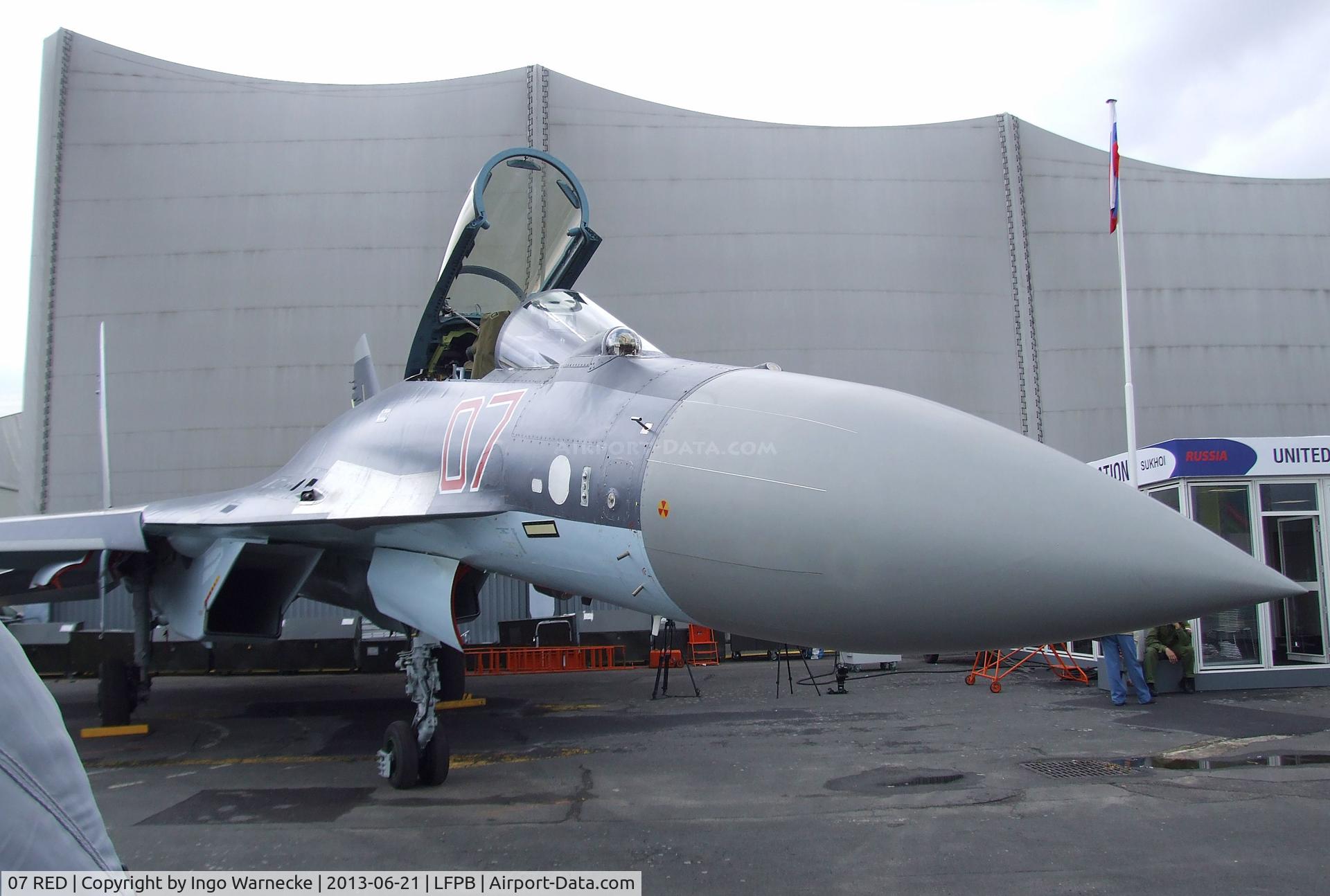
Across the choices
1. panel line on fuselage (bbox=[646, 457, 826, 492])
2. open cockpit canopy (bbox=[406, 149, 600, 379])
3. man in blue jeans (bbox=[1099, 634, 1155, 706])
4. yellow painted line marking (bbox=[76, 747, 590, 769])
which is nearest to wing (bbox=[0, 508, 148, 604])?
yellow painted line marking (bbox=[76, 747, 590, 769])

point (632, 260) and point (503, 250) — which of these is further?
point (632, 260)

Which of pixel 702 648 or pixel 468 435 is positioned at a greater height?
pixel 468 435

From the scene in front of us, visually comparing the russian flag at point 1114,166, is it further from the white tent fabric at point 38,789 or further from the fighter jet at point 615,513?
the white tent fabric at point 38,789

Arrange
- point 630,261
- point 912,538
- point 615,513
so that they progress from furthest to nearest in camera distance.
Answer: point 630,261, point 615,513, point 912,538

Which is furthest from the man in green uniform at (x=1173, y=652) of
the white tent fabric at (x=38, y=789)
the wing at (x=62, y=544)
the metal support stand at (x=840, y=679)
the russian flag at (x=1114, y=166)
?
the white tent fabric at (x=38, y=789)

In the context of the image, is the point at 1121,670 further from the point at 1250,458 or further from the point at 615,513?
the point at 615,513

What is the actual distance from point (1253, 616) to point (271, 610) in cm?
1093

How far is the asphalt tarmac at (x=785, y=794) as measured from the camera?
421 cm

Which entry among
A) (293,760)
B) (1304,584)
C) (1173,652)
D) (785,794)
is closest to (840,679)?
(1173,652)

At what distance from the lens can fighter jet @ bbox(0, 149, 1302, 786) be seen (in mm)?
2775

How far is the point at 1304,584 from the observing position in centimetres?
1116

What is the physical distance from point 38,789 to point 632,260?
17.6 m

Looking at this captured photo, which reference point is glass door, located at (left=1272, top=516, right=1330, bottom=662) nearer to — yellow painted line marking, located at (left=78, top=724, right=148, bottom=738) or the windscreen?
the windscreen

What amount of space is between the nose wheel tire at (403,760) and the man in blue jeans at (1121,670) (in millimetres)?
7082
